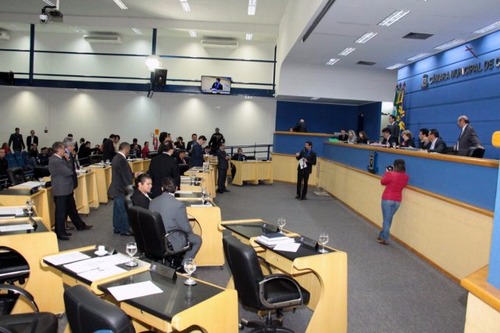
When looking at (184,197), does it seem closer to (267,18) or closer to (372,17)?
(372,17)

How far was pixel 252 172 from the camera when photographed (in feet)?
42.6

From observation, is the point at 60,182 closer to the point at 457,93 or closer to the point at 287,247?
the point at 287,247

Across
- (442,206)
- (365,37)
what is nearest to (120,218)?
(442,206)

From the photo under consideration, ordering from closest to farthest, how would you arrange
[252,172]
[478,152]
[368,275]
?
[368,275] → [478,152] → [252,172]

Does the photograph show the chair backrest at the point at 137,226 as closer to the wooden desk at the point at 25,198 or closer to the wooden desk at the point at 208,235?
the wooden desk at the point at 208,235

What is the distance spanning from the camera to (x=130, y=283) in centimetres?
252

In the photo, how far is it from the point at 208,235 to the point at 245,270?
226cm

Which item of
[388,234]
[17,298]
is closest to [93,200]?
[17,298]

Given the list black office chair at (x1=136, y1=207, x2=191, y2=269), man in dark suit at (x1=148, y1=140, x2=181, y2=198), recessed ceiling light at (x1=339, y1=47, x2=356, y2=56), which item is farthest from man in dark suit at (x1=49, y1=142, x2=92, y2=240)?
recessed ceiling light at (x1=339, y1=47, x2=356, y2=56)

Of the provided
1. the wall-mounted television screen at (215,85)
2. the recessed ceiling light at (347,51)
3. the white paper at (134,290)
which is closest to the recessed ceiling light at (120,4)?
the wall-mounted television screen at (215,85)

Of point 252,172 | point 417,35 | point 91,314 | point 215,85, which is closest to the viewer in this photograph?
point 91,314

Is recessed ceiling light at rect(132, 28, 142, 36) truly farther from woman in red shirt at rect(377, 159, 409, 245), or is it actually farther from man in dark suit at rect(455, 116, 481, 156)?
man in dark suit at rect(455, 116, 481, 156)

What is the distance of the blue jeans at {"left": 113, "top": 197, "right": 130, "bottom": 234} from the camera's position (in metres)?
6.49

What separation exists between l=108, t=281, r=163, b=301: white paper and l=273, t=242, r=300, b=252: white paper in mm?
1227
